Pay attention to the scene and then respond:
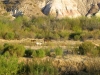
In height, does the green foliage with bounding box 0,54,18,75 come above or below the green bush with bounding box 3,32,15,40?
above

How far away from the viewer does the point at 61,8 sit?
3477 inches

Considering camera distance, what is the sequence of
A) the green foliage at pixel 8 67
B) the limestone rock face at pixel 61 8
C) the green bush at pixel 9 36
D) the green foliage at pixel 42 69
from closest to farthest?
the green foliage at pixel 8 67
the green foliage at pixel 42 69
the green bush at pixel 9 36
the limestone rock face at pixel 61 8

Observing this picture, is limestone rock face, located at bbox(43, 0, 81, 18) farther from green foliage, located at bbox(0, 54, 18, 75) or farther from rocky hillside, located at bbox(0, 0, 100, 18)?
green foliage, located at bbox(0, 54, 18, 75)

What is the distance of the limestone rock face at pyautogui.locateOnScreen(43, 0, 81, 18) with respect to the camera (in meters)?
86.8

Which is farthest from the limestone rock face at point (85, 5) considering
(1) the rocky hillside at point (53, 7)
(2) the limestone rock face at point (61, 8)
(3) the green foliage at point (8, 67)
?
(3) the green foliage at point (8, 67)

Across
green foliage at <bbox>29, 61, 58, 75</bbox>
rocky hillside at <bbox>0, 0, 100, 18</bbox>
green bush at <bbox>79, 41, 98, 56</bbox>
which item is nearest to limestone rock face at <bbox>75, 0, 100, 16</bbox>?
rocky hillside at <bbox>0, 0, 100, 18</bbox>

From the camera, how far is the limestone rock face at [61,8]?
8681 centimetres

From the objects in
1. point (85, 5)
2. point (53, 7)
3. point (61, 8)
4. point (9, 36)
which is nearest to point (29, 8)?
point (53, 7)

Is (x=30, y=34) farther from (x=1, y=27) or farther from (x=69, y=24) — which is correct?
(x=69, y=24)

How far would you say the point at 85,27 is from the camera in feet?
208

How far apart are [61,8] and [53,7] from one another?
2875mm

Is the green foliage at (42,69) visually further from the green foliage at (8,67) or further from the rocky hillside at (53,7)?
the rocky hillside at (53,7)

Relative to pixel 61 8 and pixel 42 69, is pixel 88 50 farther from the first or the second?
pixel 61 8

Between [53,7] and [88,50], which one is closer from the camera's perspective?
[88,50]
